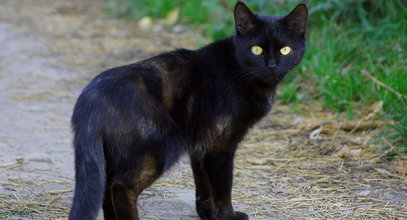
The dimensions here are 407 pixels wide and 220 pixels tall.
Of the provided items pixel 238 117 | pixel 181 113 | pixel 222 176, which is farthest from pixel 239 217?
pixel 181 113

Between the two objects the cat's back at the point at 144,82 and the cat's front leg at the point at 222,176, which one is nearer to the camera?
the cat's back at the point at 144,82

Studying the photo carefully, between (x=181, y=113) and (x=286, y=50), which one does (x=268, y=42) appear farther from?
(x=181, y=113)

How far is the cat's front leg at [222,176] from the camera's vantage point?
346 centimetres

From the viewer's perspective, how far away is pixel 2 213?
11.0ft

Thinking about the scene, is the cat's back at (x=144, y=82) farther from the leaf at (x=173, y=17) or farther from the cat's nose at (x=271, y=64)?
the leaf at (x=173, y=17)

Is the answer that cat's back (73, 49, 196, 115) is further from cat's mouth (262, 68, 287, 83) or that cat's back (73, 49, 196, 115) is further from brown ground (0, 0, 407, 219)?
brown ground (0, 0, 407, 219)

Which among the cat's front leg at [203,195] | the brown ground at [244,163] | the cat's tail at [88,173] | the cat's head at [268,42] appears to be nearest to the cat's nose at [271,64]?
the cat's head at [268,42]

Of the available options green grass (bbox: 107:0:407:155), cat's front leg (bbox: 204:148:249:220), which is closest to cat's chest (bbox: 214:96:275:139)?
cat's front leg (bbox: 204:148:249:220)

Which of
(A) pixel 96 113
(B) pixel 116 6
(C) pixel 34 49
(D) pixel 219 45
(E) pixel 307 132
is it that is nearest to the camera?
(A) pixel 96 113

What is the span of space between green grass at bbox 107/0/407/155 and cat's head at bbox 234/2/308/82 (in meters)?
1.31

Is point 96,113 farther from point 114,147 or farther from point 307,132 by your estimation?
point 307,132

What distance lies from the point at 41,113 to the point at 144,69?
235cm

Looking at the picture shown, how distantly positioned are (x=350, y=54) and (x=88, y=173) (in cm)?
388

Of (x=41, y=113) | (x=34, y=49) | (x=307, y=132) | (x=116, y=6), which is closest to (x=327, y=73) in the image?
(x=307, y=132)
